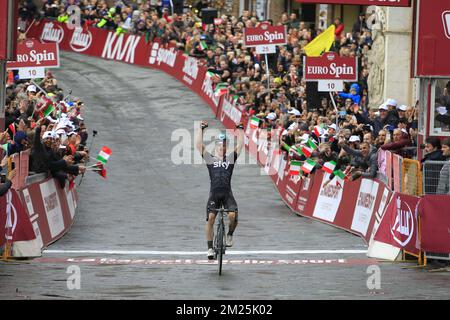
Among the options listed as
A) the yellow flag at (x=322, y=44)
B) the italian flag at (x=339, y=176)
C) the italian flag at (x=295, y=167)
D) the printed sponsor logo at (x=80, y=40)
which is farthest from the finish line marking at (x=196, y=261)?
the printed sponsor logo at (x=80, y=40)

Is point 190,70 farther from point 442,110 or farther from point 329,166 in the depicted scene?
point 442,110

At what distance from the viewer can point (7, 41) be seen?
21562 millimetres

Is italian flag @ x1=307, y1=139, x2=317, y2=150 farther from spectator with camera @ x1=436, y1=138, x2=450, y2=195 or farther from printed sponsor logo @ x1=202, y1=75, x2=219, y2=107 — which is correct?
printed sponsor logo @ x1=202, y1=75, x2=219, y2=107

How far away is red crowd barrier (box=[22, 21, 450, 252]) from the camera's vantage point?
21.3m

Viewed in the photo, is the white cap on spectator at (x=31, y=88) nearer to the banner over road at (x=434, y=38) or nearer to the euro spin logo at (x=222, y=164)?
the euro spin logo at (x=222, y=164)

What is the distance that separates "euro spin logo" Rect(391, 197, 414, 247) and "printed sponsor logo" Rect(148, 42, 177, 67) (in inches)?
1186

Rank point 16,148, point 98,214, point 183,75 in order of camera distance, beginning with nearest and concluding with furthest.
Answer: point 16,148 → point 98,214 → point 183,75

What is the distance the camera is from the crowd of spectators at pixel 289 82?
26375mm

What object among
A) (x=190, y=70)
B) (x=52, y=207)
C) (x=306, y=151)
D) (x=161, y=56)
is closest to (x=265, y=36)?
(x=306, y=151)

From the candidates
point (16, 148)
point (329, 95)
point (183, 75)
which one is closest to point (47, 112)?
point (16, 148)

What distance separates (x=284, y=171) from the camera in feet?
104

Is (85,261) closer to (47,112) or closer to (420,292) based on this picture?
(420,292)

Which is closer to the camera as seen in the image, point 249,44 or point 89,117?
point 249,44
